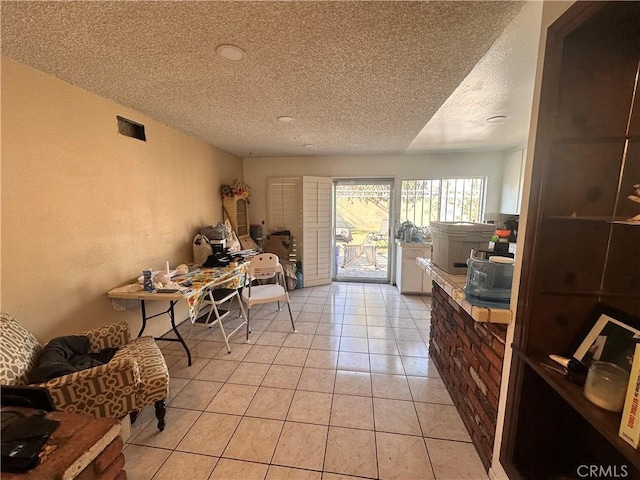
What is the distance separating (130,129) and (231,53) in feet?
5.36

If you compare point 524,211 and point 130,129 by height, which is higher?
point 130,129

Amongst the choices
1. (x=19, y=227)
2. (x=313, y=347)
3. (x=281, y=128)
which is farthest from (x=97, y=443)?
(x=281, y=128)

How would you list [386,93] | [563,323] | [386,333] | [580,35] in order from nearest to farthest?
[580,35] < [563,323] < [386,93] < [386,333]

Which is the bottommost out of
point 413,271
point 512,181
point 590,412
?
point 413,271

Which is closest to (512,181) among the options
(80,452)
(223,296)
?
(223,296)

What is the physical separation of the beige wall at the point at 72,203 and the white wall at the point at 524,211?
283 cm

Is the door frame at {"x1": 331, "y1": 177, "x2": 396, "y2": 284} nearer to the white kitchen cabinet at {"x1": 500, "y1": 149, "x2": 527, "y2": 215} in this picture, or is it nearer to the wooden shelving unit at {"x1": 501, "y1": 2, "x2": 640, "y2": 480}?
the white kitchen cabinet at {"x1": 500, "y1": 149, "x2": 527, "y2": 215}

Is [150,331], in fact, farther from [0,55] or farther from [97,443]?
[0,55]

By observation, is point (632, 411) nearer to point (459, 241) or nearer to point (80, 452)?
point (459, 241)

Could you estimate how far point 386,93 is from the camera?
6.72 feet

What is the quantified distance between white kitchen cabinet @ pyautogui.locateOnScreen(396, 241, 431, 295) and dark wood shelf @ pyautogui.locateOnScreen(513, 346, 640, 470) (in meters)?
3.11

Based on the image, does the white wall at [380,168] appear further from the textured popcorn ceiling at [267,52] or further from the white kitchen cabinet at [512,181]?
the textured popcorn ceiling at [267,52]

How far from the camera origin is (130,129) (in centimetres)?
248

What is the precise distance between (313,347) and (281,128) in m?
2.44
